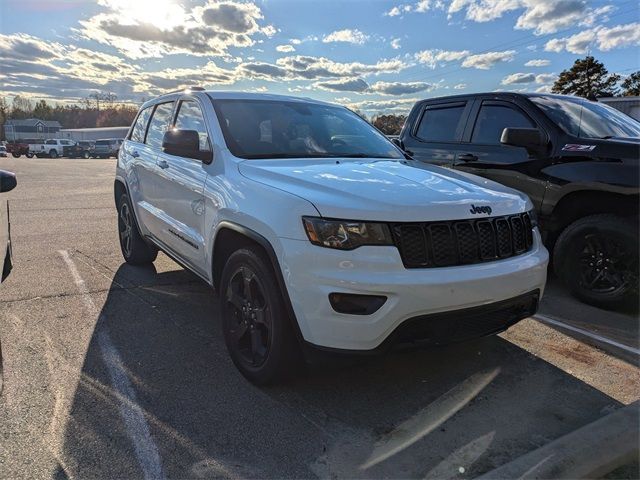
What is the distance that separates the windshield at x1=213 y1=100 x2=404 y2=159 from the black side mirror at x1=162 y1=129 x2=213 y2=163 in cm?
21

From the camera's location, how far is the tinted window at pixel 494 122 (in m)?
5.49

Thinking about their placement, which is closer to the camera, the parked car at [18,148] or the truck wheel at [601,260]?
the truck wheel at [601,260]

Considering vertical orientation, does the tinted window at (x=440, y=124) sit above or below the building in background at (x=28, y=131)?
above

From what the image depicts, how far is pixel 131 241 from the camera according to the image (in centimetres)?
577

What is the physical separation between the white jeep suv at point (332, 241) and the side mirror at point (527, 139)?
1.59 m

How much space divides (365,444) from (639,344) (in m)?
2.63

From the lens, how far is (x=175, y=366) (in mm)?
3428

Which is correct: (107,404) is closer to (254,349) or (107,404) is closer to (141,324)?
(254,349)

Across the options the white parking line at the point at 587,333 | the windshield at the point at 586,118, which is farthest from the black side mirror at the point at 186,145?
the windshield at the point at 586,118

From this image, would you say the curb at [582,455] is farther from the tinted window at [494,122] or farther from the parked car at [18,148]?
the parked car at [18,148]

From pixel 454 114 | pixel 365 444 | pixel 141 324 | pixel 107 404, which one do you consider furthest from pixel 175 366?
pixel 454 114

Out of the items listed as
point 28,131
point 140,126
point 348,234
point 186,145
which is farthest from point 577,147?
point 28,131

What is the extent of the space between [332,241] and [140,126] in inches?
156

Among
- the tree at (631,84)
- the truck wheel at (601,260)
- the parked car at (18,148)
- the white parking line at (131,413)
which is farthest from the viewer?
the parked car at (18,148)
